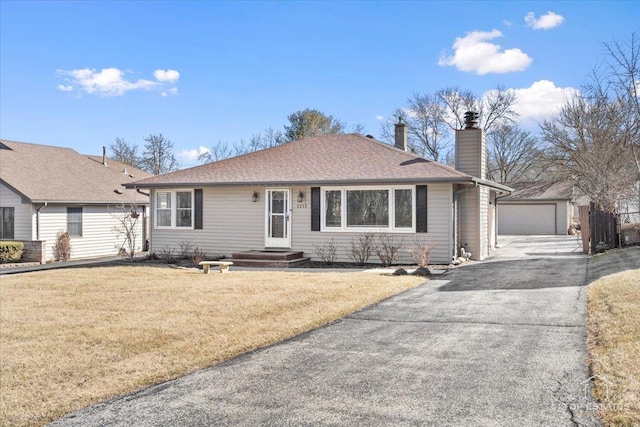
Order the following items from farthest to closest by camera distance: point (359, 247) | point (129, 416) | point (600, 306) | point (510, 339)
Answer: point (359, 247) → point (600, 306) → point (510, 339) → point (129, 416)

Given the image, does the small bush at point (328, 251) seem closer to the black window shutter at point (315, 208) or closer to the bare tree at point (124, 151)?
the black window shutter at point (315, 208)

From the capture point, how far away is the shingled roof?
1362 cm

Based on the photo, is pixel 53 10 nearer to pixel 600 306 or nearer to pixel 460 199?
pixel 460 199

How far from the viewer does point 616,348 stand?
4875 mm

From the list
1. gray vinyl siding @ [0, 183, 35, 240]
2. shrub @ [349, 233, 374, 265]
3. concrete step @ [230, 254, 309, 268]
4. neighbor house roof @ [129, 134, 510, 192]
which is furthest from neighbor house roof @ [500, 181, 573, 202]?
gray vinyl siding @ [0, 183, 35, 240]

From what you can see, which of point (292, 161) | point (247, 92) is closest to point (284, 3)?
point (292, 161)

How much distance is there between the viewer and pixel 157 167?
43375 mm

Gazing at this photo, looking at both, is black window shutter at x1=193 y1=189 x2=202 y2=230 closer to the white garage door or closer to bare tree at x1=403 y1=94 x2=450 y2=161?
the white garage door

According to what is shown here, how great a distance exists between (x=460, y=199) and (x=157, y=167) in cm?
3401

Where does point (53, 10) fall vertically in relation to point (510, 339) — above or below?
above

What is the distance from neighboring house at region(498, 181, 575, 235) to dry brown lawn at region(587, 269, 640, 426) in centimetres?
2188

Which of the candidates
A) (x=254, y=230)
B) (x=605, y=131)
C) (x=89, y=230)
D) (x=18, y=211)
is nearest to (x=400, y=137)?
(x=254, y=230)

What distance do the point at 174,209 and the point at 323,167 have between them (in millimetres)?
5192

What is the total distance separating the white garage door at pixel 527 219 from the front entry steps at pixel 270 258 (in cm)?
1893
